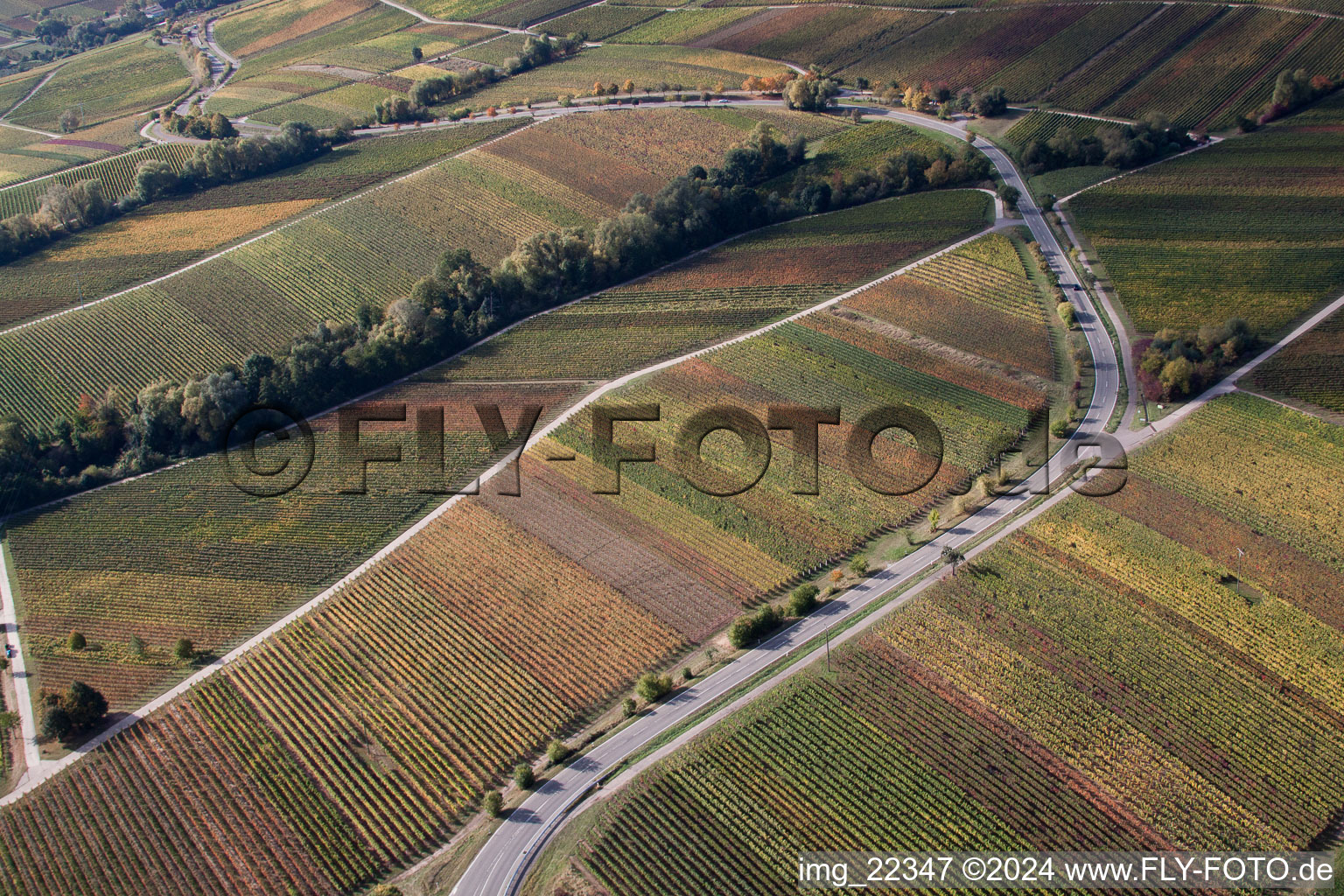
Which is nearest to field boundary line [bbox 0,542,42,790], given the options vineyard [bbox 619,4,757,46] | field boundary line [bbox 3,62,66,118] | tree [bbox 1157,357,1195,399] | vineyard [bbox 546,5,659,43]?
tree [bbox 1157,357,1195,399]

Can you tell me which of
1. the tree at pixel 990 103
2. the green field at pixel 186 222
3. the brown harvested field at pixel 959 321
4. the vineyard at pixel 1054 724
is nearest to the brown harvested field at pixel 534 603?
Result: the vineyard at pixel 1054 724

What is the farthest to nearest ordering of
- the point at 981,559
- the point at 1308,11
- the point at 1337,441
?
the point at 1308,11 → the point at 1337,441 → the point at 981,559

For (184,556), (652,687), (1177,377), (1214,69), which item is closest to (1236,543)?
(1177,377)

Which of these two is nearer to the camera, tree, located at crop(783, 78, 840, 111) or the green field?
the green field

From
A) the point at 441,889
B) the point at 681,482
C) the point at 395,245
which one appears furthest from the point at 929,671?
the point at 395,245

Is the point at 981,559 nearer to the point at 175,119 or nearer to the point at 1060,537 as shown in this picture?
the point at 1060,537

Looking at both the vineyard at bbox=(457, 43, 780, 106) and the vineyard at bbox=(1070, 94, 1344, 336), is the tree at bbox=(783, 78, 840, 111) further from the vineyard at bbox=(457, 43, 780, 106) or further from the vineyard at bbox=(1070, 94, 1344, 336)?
the vineyard at bbox=(1070, 94, 1344, 336)
